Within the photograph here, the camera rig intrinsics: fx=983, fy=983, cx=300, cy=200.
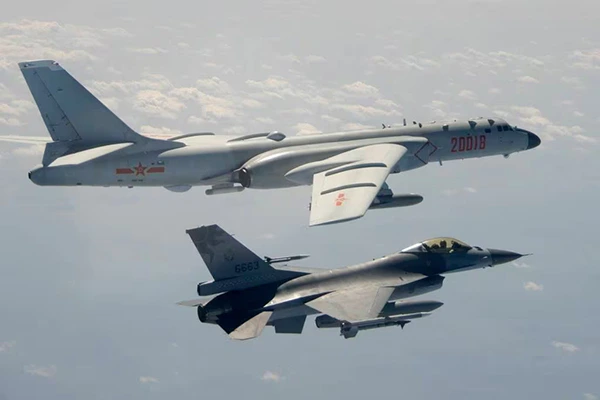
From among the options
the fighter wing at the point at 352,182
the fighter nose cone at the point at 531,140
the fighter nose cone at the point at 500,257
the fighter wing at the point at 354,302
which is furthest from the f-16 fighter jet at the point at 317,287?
the fighter nose cone at the point at 531,140

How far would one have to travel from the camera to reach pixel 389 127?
62.2m

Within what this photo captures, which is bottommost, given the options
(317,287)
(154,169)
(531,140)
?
(317,287)

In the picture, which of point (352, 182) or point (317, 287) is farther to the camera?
point (352, 182)

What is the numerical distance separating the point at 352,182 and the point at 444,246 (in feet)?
20.0

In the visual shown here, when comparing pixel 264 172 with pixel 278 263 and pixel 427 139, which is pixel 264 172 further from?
pixel 427 139

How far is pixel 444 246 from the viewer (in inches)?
2106

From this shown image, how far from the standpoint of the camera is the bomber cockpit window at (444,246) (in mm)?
53312

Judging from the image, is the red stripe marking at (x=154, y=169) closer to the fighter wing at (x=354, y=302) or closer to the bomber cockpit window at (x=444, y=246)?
the fighter wing at (x=354, y=302)

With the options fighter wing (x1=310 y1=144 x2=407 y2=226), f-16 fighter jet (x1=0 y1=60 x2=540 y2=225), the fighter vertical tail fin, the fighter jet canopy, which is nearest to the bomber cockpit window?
the fighter jet canopy

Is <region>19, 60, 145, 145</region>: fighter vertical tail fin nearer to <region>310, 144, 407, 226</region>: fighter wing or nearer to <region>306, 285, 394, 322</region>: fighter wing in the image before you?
<region>310, 144, 407, 226</region>: fighter wing

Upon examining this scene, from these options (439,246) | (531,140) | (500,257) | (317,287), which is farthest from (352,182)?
(531,140)

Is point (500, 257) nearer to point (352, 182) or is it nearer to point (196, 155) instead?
point (352, 182)

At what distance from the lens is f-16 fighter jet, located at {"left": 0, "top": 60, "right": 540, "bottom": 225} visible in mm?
54812

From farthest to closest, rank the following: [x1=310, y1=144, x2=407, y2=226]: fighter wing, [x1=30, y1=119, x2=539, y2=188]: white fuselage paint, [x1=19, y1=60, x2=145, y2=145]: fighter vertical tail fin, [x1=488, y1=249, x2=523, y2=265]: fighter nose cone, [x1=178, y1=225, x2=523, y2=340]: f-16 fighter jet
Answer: [x1=19, y1=60, x2=145, y2=145]: fighter vertical tail fin → [x1=30, y1=119, x2=539, y2=188]: white fuselage paint → [x1=488, y1=249, x2=523, y2=265]: fighter nose cone → [x1=310, y1=144, x2=407, y2=226]: fighter wing → [x1=178, y1=225, x2=523, y2=340]: f-16 fighter jet
